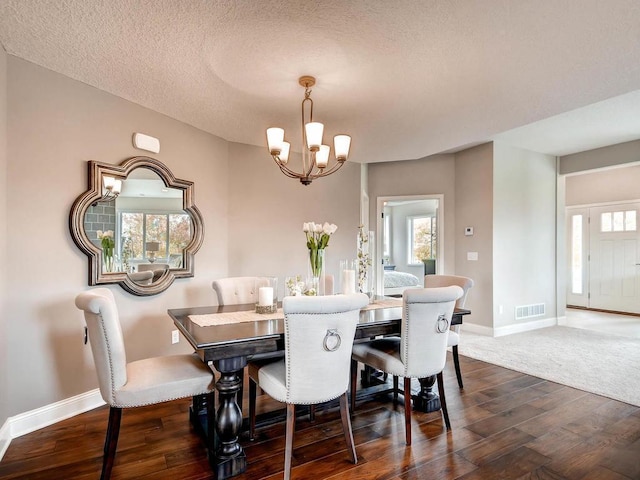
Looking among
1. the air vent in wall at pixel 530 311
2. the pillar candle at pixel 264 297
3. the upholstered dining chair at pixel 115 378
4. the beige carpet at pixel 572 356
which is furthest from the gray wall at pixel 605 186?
the upholstered dining chair at pixel 115 378

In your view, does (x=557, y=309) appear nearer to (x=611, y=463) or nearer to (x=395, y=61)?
(x=611, y=463)

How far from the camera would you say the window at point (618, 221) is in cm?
630

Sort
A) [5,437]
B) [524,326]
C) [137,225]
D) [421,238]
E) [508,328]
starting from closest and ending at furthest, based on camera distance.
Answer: [5,437], [137,225], [508,328], [524,326], [421,238]

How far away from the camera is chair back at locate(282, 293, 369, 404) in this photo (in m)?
1.73

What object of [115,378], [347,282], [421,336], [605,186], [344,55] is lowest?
[115,378]

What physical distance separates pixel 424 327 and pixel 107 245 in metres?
2.47

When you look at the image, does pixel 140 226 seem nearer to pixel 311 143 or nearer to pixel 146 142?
pixel 146 142

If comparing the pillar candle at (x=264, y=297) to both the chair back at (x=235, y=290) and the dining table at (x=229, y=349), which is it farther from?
the chair back at (x=235, y=290)

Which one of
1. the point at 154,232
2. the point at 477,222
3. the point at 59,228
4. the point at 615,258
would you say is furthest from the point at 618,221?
the point at 59,228

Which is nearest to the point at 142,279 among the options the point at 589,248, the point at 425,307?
the point at 425,307

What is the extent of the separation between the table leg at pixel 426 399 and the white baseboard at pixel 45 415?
8.17 ft

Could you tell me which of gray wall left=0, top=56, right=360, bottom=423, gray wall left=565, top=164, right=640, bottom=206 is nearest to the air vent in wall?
gray wall left=565, top=164, right=640, bottom=206

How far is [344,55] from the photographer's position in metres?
2.23

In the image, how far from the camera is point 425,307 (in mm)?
2143
